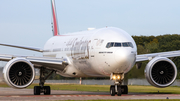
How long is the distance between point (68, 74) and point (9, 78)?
5.45 metres

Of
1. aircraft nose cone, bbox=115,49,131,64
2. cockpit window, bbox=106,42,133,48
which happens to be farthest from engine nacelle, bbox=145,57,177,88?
aircraft nose cone, bbox=115,49,131,64

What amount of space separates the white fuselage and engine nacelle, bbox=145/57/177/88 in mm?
1886

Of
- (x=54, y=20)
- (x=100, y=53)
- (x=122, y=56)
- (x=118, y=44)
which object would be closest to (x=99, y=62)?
(x=100, y=53)

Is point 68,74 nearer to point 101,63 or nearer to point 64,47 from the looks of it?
point 64,47

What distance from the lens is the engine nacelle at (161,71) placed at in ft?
74.0

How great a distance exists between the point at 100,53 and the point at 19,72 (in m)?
4.67

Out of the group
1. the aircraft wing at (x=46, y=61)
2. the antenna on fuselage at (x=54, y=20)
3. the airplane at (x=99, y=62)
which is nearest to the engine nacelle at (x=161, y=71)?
the airplane at (x=99, y=62)

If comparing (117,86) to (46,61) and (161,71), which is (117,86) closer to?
(161,71)

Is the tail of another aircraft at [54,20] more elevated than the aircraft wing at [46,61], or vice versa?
the tail of another aircraft at [54,20]

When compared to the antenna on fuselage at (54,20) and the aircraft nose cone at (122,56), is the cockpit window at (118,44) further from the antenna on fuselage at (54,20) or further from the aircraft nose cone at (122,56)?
the antenna on fuselage at (54,20)

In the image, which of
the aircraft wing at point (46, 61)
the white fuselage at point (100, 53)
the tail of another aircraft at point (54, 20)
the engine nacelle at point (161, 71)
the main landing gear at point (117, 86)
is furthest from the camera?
the tail of another aircraft at point (54, 20)

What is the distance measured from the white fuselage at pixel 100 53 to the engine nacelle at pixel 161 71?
1.89 meters

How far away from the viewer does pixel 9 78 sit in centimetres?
2131

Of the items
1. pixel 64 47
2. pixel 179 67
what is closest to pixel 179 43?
pixel 179 67
